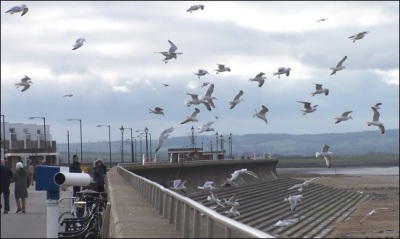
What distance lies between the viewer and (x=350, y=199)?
69562 mm

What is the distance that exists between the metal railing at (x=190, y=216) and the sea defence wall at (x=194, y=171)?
23.7 meters

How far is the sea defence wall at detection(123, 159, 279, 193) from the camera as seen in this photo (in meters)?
44.1

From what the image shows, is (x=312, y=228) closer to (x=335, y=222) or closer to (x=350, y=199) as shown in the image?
(x=335, y=222)

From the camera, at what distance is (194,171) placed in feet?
173

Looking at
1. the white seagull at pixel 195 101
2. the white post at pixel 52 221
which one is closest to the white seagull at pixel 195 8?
the white seagull at pixel 195 101

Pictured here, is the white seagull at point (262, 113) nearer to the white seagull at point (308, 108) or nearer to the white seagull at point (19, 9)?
the white seagull at point (308, 108)

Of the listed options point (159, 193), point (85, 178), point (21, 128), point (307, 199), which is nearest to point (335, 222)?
point (307, 199)

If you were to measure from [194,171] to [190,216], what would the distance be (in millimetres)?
41883

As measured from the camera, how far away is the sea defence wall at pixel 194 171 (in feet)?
145

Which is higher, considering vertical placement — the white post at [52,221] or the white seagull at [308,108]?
the white seagull at [308,108]

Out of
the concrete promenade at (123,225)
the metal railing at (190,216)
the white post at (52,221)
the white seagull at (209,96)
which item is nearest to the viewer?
the metal railing at (190,216)

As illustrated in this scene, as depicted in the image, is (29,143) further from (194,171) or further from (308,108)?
(308,108)

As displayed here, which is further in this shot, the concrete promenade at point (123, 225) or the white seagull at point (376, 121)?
the white seagull at point (376, 121)

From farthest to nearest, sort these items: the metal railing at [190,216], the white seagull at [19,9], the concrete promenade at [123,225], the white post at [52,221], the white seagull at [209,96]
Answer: the white seagull at [209,96] → the white seagull at [19,9] → the concrete promenade at [123,225] → the white post at [52,221] → the metal railing at [190,216]
